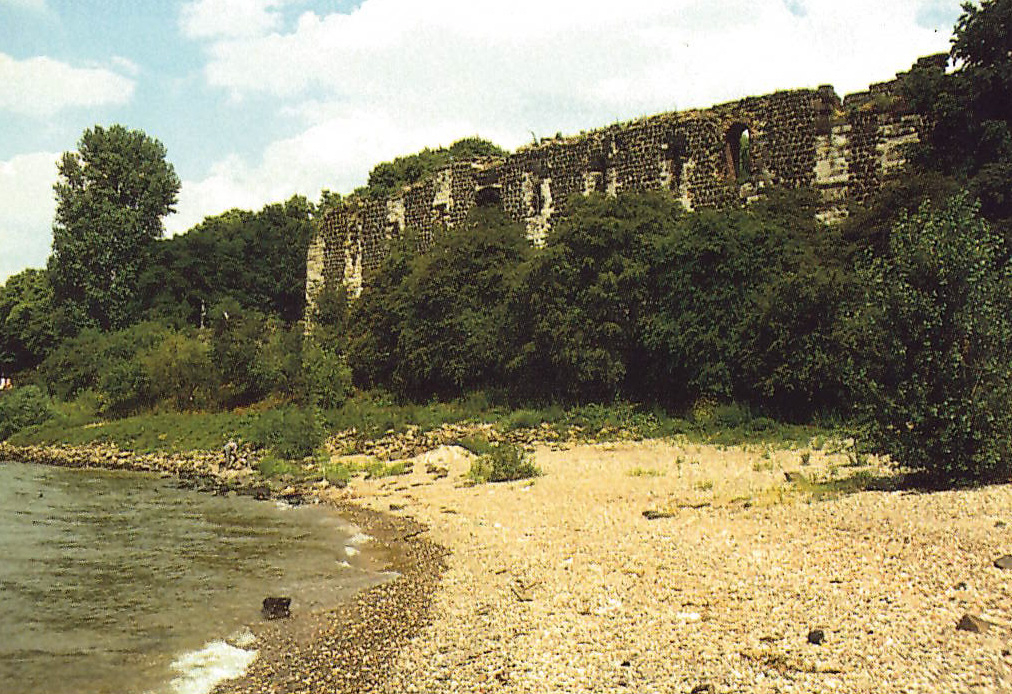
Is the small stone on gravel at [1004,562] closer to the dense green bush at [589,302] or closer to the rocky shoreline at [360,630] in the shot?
the rocky shoreline at [360,630]

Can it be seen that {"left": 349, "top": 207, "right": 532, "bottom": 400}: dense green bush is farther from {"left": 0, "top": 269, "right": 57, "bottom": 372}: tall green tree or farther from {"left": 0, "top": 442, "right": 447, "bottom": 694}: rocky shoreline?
{"left": 0, "top": 269, "right": 57, "bottom": 372}: tall green tree

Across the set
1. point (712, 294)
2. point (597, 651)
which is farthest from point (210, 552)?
point (712, 294)

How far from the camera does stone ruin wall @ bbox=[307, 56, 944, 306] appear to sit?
23016 mm

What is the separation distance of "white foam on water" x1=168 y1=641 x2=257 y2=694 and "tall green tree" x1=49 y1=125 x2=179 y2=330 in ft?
130

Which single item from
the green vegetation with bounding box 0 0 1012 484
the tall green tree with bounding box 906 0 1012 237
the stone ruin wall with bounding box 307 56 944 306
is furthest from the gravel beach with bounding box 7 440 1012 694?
the stone ruin wall with bounding box 307 56 944 306

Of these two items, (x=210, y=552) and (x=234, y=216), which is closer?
(x=210, y=552)

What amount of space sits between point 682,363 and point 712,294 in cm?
180

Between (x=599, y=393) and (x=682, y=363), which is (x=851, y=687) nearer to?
(x=682, y=363)

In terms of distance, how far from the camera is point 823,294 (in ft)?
56.7

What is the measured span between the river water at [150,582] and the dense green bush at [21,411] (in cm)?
1625

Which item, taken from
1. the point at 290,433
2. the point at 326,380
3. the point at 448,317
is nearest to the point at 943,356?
the point at 290,433

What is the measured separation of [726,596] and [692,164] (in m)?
20.7

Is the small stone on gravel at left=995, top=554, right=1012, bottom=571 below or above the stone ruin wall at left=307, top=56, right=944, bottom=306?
below

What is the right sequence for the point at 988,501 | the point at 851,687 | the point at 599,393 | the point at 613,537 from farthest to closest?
1. the point at 599,393
2. the point at 613,537
3. the point at 988,501
4. the point at 851,687
